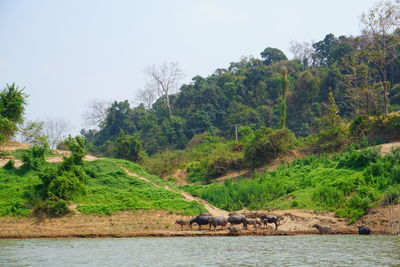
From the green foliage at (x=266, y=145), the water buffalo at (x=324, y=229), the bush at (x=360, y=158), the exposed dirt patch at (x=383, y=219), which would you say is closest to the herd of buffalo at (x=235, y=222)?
the water buffalo at (x=324, y=229)

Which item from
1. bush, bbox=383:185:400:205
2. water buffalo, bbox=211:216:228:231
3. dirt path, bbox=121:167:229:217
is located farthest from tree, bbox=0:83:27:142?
bush, bbox=383:185:400:205

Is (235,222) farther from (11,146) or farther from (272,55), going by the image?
(272,55)

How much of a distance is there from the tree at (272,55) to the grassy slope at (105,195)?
5856 centimetres

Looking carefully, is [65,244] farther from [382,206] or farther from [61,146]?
[61,146]

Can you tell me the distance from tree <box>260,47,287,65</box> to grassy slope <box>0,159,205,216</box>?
192ft

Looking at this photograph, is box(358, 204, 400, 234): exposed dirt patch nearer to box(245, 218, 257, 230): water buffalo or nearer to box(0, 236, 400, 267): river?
box(0, 236, 400, 267): river

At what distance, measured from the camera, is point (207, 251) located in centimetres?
1936

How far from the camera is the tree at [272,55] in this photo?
3438 inches

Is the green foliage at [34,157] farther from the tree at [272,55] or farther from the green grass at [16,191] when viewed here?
the tree at [272,55]

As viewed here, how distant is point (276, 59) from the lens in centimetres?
8731

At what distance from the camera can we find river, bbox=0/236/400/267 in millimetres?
16672

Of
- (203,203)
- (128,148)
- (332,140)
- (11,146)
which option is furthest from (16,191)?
(332,140)

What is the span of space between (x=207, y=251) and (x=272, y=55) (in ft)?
234

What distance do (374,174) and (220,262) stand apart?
17466mm
